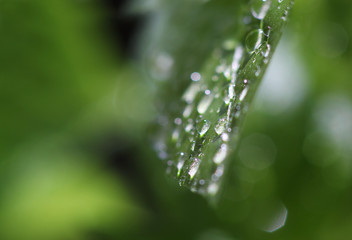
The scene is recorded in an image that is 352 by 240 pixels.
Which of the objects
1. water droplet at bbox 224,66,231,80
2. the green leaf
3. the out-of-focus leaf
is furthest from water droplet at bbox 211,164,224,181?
the out-of-focus leaf

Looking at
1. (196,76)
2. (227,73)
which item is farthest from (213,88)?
(196,76)

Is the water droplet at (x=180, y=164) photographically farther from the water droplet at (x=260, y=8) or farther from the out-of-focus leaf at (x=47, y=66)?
the out-of-focus leaf at (x=47, y=66)

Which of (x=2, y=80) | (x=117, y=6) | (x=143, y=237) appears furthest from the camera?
(x=117, y=6)

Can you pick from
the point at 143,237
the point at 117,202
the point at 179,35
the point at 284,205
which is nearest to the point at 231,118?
the point at 179,35

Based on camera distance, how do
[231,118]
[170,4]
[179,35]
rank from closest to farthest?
[231,118]
[179,35]
[170,4]

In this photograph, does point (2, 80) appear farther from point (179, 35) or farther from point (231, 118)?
point (231, 118)

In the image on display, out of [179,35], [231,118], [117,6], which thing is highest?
[117,6]

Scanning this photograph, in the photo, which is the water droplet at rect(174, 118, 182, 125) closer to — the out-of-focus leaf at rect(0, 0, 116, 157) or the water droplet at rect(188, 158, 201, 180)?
the water droplet at rect(188, 158, 201, 180)
